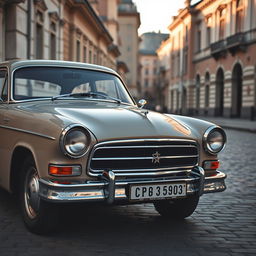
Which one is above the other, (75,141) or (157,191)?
(75,141)

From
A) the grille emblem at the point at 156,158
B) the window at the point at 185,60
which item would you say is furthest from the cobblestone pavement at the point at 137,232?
the window at the point at 185,60

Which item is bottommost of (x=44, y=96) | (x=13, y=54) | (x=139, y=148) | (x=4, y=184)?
(x=4, y=184)

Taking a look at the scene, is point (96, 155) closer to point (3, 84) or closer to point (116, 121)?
point (116, 121)

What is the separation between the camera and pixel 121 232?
4.27 metres

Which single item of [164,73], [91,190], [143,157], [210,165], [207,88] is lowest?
[91,190]

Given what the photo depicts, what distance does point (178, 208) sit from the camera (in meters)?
4.79

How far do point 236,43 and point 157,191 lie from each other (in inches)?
1359

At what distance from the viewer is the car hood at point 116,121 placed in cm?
390

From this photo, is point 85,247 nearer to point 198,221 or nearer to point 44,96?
point 198,221

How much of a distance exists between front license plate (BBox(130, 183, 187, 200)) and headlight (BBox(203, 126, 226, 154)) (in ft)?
1.68

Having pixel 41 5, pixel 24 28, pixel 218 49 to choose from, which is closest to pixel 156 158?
pixel 24 28

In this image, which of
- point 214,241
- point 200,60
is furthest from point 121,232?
point 200,60

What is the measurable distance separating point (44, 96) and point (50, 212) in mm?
1524

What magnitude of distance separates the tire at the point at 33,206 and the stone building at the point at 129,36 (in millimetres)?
74245
